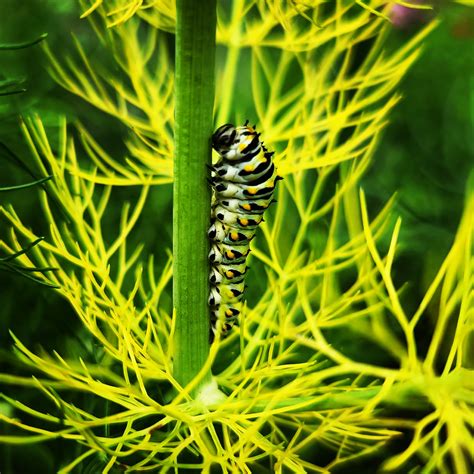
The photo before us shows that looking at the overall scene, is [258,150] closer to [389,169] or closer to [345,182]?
[345,182]

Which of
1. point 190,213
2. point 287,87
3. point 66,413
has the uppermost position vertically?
point 287,87

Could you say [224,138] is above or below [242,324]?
above

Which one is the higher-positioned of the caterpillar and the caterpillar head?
the caterpillar head

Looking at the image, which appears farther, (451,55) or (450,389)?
(451,55)

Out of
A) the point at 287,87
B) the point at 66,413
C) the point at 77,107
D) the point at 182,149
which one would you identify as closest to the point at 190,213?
the point at 182,149

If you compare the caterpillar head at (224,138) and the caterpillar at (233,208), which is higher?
the caterpillar head at (224,138)
